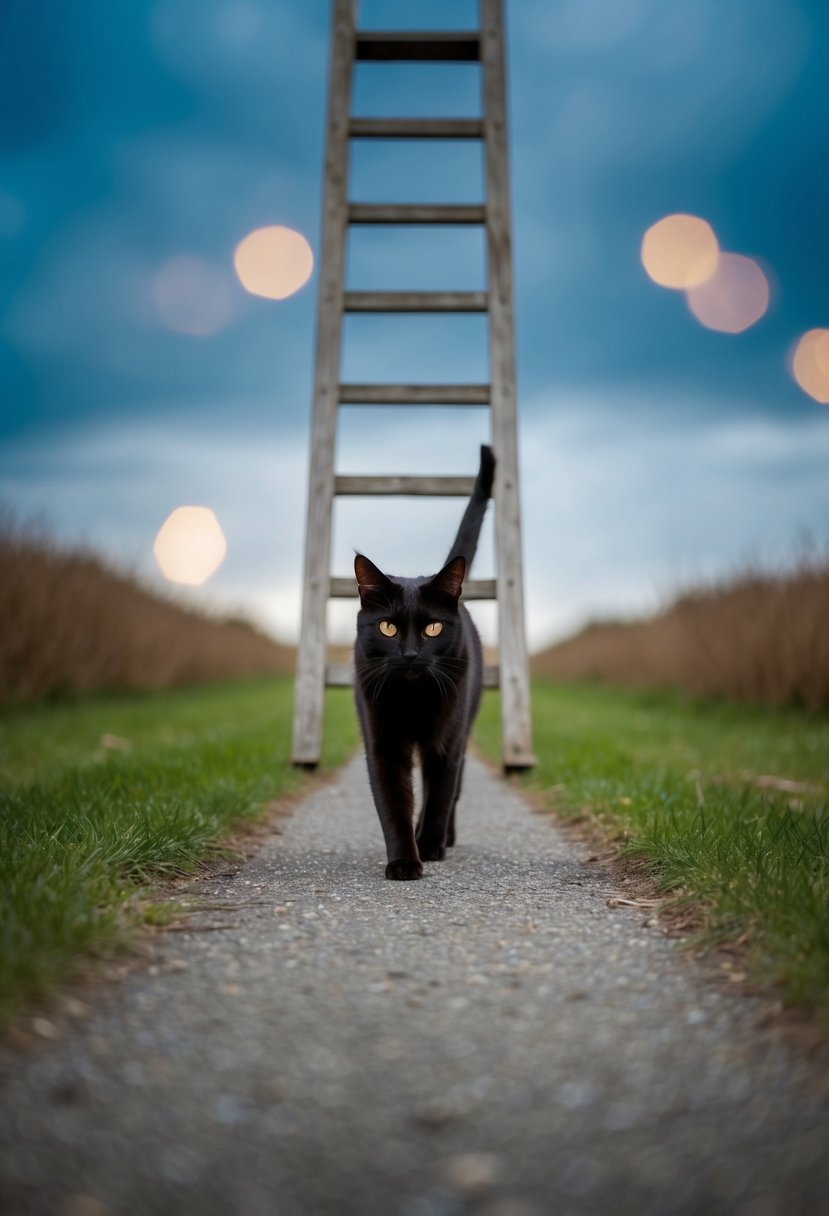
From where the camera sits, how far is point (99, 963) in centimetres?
188

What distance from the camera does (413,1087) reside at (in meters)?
1.49

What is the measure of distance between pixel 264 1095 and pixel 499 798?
340 cm

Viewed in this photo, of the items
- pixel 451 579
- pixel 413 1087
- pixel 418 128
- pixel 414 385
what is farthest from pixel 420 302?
pixel 413 1087

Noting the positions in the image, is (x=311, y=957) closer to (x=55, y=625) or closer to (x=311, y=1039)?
(x=311, y=1039)

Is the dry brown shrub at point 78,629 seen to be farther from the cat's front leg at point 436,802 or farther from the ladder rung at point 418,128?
the cat's front leg at point 436,802

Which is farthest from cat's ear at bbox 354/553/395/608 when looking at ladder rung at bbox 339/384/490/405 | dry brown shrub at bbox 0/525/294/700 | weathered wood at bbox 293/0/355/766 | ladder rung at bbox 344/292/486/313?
dry brown shrub at bbox 0/525/294/700

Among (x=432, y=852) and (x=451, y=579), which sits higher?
(x=451, y=579)

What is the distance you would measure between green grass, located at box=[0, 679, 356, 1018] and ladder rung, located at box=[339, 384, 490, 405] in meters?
2.21

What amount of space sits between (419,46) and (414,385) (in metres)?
2.23

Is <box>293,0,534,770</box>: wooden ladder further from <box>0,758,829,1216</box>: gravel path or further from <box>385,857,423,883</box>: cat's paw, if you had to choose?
<box>0,758,829,1216</box>: gravel path

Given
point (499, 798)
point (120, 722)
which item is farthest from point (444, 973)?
point (120, 722)

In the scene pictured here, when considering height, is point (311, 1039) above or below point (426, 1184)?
above

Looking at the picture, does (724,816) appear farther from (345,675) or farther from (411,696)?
(345,675)

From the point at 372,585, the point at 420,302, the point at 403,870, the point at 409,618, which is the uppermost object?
the point at 420,302
